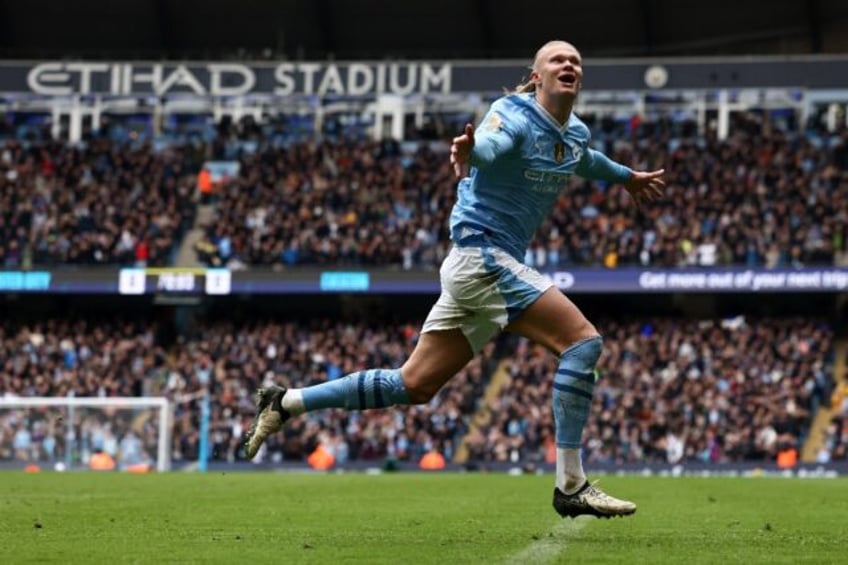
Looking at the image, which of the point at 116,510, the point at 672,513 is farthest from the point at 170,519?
the point at 672,513

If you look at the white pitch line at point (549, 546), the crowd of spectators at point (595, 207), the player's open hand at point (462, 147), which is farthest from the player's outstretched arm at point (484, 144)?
the crowd of spectators at point (595, 207)

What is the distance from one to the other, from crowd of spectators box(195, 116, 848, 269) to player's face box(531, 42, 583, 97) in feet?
93.6

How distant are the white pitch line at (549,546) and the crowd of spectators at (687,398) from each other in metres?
24.0

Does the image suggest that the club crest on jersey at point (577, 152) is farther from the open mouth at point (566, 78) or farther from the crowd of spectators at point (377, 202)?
the crowd of spectators at point (377, 202)

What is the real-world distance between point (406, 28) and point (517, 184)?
3808cm

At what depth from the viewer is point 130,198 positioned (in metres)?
42.2

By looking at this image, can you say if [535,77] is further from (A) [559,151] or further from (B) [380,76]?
(B) [380,76]

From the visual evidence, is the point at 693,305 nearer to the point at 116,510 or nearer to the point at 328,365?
the point at 328,365

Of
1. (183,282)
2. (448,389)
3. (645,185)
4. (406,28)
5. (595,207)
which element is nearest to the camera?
(645,185)

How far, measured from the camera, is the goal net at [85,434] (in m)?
30.4

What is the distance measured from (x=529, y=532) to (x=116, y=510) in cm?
456

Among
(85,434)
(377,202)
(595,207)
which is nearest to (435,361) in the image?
(85,434)

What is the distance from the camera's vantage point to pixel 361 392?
29.5ft

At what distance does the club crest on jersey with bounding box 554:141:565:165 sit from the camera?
8844 millimetres
